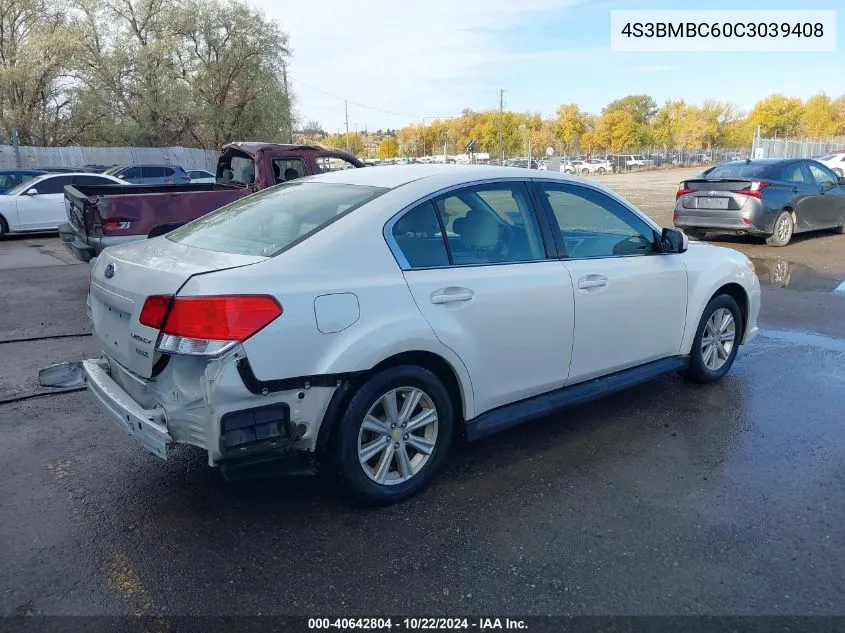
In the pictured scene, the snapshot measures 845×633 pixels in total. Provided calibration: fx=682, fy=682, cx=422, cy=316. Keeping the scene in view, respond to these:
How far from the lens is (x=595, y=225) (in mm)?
4367

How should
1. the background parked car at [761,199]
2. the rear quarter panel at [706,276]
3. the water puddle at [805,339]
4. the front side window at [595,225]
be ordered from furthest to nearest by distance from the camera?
the background parked car at [761,199], the water puddle at [805,339], the rear quarter panel at [706,276], the front side window at [595,225]

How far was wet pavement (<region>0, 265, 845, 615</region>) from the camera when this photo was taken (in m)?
2.71

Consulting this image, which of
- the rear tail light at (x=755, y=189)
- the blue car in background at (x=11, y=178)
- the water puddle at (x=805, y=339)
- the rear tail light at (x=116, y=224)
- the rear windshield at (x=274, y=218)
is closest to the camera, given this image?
the rear windshield at (x=274, y=218)

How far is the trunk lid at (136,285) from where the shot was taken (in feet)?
9.94

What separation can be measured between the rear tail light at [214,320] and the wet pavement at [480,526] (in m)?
0.92

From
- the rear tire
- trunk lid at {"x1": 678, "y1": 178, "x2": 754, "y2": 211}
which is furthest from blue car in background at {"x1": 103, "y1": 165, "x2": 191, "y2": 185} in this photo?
the rear tire

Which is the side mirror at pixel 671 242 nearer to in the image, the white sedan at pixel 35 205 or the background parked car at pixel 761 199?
the background parked car at pixel 761 199

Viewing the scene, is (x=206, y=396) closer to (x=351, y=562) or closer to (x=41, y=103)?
(x=351, y=562)

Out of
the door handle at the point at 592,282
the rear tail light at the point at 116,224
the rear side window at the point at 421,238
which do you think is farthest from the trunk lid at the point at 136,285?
the rear tail light at the point at 116,224

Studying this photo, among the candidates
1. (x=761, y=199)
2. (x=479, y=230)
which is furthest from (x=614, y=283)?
(x=761, y=199)

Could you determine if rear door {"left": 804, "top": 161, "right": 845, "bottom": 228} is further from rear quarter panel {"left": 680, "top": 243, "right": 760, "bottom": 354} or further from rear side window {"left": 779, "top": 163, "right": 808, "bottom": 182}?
rear quarter panel {"left": 680, "top": 243, "right": 760, "bottom": 354}

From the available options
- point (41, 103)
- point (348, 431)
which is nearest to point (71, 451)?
point (348, 431)

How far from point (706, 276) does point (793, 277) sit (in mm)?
5896

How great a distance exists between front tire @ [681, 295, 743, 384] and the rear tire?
26.9ft
